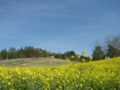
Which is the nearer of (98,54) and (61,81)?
(61,81)

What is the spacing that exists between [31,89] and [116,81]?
2896 millimetres

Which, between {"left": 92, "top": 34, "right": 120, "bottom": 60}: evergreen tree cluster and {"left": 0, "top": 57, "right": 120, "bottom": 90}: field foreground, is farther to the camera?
{"left": 92, "top": 34, "right": 120, "bottom": 60}: evergreen tree cluster

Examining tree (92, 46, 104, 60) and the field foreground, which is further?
tree (92, 46, 104, 60)

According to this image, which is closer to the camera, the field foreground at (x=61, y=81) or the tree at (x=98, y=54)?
the field foreground at (x=61, y=81)

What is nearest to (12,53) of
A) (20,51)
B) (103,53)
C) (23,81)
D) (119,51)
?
(20,51)

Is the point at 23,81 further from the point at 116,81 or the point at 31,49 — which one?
the point at 31,49

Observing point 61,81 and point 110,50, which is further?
point 110,50

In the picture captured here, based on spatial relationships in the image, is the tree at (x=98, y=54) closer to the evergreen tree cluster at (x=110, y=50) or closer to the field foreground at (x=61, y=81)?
the evergreen tree cluster at (x=110, y=50)

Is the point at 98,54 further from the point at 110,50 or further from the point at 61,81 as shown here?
the point at 61,81

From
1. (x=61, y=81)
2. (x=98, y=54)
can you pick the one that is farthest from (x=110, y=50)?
(x=61, y=81)

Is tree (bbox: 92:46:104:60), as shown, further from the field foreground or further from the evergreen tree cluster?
the field foreground

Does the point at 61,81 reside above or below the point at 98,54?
above

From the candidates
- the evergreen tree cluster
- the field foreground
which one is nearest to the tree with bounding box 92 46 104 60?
the evergreen tree cluster

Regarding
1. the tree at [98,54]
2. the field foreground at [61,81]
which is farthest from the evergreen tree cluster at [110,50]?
the field foreground at [61,81]
